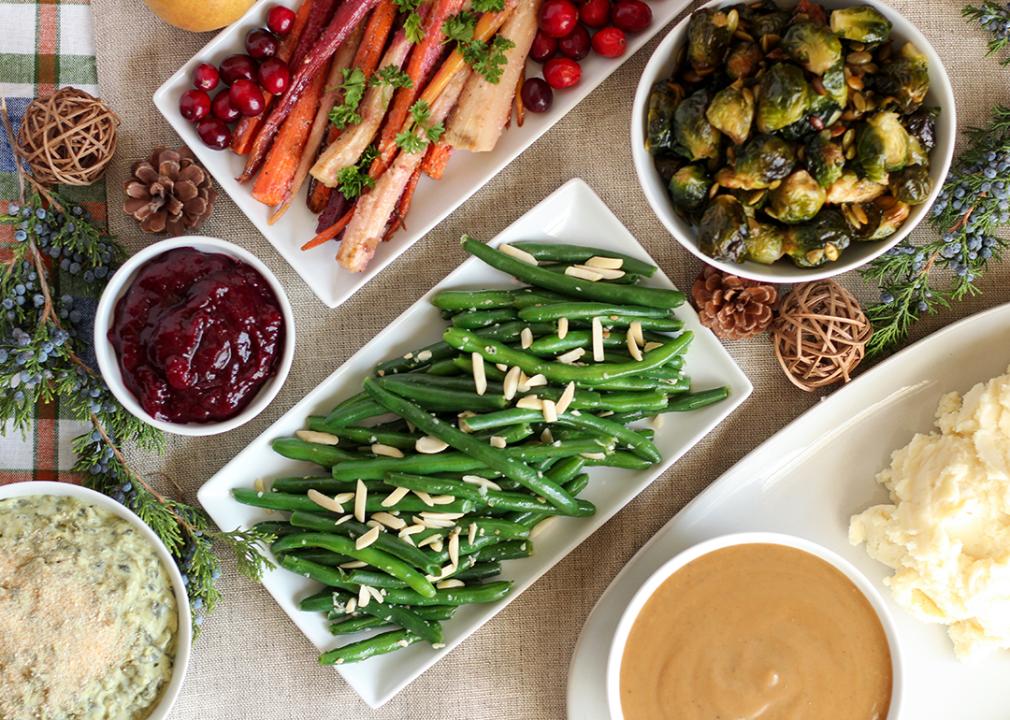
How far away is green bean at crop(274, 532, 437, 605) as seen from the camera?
8.25ft

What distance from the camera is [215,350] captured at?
7.64 feet

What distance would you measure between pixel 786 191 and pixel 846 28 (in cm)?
43

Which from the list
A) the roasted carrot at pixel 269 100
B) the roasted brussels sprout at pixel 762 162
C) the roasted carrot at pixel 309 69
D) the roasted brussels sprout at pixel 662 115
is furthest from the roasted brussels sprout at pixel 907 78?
the roasted carrot at pixel 269 100

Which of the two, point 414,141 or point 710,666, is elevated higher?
point 414,141

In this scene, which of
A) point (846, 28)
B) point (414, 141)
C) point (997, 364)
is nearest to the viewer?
point (846, 28)

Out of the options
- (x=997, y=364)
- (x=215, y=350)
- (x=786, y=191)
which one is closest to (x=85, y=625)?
(x=215, y=350)

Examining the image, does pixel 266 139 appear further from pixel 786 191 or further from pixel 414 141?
pixel 786 191

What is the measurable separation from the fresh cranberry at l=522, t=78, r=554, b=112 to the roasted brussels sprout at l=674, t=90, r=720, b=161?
16.4 inches

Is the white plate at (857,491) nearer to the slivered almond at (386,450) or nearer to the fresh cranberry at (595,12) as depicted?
the slivered almond at (386,450)

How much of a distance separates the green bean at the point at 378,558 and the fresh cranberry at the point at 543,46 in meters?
1.48

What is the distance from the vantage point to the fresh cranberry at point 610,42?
8.30 ft

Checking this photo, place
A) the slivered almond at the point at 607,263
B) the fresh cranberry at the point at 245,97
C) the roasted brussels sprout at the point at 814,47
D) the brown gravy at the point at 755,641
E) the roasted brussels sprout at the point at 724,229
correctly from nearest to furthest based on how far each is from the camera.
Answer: the roasted brussels sprout at the point at 814,47, the roasted brussels sprout at the point at 724,229, the brown gravy at the point at 755,641, the fresh cranberry at the point at 245,97, the slivered almond at the point at 607,263

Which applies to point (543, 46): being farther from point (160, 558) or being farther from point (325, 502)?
point (160, 558)

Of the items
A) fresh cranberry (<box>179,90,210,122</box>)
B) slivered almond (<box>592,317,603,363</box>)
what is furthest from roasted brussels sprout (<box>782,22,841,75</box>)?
fresh cranberry (<box>179,90,210,122</box>)
